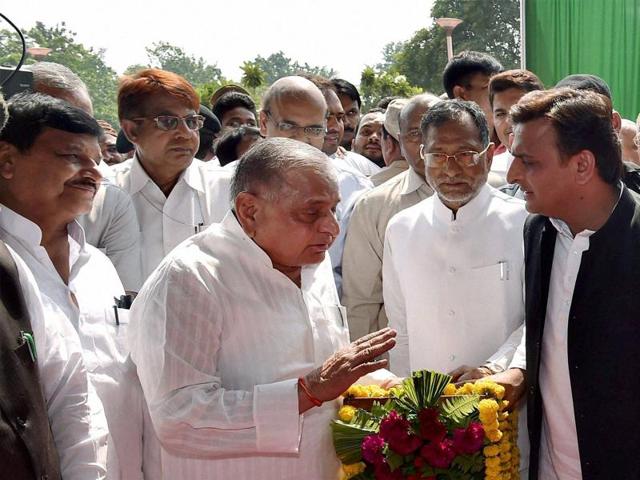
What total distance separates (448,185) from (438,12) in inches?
1325

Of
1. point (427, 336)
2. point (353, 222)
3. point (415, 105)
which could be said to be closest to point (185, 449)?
point (427, 336)

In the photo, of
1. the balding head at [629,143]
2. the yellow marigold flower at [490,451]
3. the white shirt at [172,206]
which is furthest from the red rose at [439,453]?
the balding head at [629,143]

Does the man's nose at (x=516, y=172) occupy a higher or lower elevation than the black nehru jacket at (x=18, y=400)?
higher

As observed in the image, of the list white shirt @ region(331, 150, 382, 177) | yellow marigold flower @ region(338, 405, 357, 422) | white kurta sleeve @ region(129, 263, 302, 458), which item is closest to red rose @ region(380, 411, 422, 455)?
yellow marigold flower @ region(338, 405, 357, 422)

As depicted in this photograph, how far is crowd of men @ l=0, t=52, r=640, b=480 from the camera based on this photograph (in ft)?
8.36

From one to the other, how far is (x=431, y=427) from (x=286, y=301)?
626mm

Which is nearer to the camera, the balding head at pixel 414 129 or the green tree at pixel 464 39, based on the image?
the balding head at pixel 414 129

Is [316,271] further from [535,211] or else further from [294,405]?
[535,211]

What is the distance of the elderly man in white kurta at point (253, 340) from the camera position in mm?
2568

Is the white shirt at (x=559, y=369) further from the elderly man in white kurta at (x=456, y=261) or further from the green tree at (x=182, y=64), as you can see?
the green tree at (x=182, y=64)

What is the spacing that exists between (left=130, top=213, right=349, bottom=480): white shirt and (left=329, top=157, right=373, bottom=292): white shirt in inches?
65.0

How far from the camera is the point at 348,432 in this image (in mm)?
2785

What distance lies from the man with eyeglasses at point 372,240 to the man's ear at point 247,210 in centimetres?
156

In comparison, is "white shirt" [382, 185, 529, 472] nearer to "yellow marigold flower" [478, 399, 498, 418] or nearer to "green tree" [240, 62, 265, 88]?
"yellow marigold flower" [478, 399, 498, 418]
